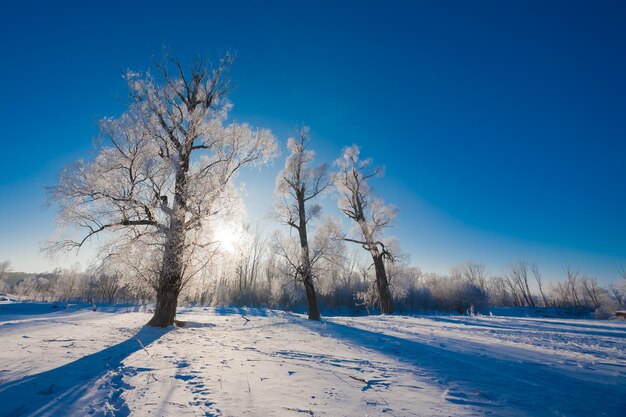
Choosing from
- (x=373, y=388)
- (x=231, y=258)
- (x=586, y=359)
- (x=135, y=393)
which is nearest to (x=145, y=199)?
(x=231, y=258)

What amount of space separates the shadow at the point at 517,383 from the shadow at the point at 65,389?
3.63m

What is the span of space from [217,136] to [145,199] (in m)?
3.51

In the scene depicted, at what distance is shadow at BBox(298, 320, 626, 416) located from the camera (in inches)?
103

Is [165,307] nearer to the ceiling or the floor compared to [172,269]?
nearer to the floor

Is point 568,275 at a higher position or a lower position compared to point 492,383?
higher

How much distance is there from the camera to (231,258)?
383 inches

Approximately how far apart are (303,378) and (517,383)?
2759 mm

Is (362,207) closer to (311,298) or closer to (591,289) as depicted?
(311,298)

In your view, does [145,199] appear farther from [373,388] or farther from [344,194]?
[344,194]

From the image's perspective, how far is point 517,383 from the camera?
332 cm

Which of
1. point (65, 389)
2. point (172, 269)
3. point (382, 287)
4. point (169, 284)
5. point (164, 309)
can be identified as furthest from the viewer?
point (382, 287)

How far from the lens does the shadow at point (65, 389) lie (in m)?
2.39

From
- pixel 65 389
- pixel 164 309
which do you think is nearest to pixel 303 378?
pixel 65 389

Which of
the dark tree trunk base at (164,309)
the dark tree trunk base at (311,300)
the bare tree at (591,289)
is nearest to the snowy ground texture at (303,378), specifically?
the dark tree trunk base at (164,309)
